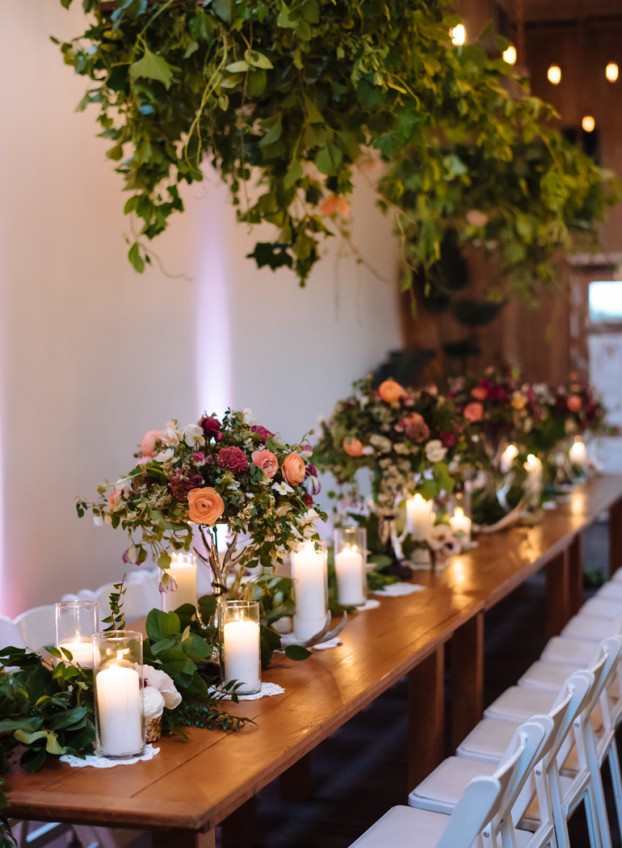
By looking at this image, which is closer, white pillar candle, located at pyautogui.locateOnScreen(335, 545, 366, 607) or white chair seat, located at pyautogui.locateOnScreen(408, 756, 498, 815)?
white chair seat, located at pyautogui.locateOnScreen(408, 756, 498, 815)

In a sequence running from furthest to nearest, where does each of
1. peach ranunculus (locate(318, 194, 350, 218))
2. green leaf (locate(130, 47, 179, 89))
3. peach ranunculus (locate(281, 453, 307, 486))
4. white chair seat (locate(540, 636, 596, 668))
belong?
peach ranunculus (locate(318, 194, 350, 218)) < white chair seat (locate(540, 636, 596, 668)) < green leaf (locate(130, 47, 179, 89)) < peach ranunculus (locate(281, 453, 307, 486))

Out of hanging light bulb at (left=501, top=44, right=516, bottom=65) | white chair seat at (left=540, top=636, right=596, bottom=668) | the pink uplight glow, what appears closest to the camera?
hanging light bulb at (left=501, top=44, right=516, bottom=65)

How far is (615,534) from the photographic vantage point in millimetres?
7406

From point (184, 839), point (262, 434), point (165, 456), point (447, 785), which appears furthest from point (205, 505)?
point (447, 785)

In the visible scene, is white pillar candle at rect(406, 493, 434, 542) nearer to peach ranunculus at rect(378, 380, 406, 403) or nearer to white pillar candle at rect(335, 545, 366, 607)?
peach ranunculus at rect(378, 380, 406, 403)

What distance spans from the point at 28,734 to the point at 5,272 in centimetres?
247

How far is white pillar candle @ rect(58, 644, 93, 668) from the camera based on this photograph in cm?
251

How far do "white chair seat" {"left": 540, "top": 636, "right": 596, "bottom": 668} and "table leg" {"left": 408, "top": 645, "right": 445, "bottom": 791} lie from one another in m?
0.73

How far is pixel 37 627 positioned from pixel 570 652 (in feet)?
6.27

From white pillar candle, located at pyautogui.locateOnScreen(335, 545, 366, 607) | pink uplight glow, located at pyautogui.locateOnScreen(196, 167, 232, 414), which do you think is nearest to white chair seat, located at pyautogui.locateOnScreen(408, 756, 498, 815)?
white pillar candle, located at pyautogui.locateOnScreen(335, 545, 366, 607)

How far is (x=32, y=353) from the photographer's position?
4512 millimetres

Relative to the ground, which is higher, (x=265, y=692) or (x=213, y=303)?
(x=213, y=303)

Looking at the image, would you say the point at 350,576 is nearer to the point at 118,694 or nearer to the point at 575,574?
the point at 118,694

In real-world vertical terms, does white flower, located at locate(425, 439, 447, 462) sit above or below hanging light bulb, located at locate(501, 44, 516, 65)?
below
